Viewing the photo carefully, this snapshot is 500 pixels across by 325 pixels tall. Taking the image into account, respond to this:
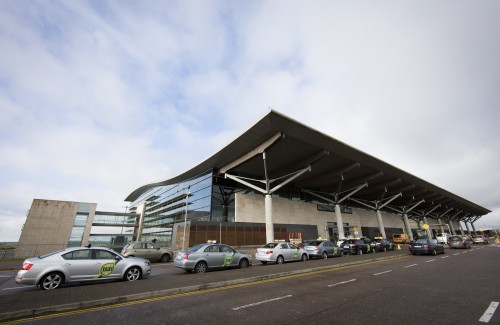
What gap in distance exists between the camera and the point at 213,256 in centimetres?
1311

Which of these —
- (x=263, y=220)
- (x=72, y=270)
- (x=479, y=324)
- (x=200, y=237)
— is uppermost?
(x=263, y=220)

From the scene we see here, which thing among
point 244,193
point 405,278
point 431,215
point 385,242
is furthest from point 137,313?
point 431,215

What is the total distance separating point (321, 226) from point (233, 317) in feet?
137

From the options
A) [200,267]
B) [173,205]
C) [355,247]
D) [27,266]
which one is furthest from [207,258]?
[173,205]

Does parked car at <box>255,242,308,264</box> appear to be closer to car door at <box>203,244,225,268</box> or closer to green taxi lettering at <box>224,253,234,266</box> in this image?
green taxi lettering at <box>224,253,234,266</box>

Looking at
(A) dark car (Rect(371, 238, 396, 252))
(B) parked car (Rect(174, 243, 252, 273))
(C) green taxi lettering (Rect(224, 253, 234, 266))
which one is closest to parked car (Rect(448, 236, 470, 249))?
(A) dark car (Rect(371, 238, 396, 252))

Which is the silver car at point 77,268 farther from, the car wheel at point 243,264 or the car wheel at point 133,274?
the car wheel at point 243,264

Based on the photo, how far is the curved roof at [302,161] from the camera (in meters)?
25.8

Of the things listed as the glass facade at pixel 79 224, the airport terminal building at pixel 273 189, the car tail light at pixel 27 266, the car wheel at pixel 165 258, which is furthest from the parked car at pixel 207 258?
the glass facade at pixel 79 224

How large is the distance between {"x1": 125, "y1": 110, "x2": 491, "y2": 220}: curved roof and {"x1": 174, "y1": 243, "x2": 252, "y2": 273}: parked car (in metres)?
13.3

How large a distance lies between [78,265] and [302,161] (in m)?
28.0

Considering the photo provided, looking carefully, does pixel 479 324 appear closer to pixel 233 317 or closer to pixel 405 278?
pixel 233 317

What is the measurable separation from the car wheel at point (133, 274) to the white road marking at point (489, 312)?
11.3m

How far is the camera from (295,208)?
134ft
